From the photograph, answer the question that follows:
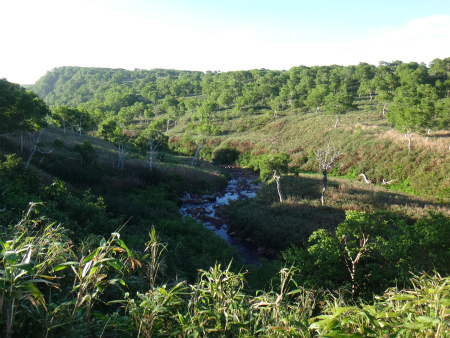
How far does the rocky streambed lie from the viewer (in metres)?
16.7

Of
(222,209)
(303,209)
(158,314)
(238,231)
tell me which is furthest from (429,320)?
(222,209)

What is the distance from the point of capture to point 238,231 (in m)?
18.9

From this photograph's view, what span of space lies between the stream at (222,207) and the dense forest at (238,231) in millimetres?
744

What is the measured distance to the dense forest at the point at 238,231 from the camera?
263cm

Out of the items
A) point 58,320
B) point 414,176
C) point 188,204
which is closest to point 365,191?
point 414,176

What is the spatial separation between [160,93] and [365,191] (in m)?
109

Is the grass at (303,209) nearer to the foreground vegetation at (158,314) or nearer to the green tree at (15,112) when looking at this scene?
the foreground vegetation at (158,314)

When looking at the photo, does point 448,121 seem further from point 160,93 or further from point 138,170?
point 160,93

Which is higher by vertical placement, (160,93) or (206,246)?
(160,93)

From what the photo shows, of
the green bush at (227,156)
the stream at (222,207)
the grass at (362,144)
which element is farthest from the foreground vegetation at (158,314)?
the green bush at (227,156)

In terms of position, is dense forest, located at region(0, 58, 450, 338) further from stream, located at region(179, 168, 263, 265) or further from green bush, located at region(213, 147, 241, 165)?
stream, located at region(179, 168, 263, 265)

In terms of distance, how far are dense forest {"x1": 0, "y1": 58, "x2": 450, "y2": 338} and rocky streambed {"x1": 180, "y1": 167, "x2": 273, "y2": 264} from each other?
0.67 m

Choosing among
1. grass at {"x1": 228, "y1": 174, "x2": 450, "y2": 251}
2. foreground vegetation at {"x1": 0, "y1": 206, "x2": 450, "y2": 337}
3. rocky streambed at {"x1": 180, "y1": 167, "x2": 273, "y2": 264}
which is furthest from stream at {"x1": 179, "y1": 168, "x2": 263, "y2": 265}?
foreground vegetation at {"x1": 0, "y1": 206, "x2": 450, "y2": 337}

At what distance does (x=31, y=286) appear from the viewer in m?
2.09
